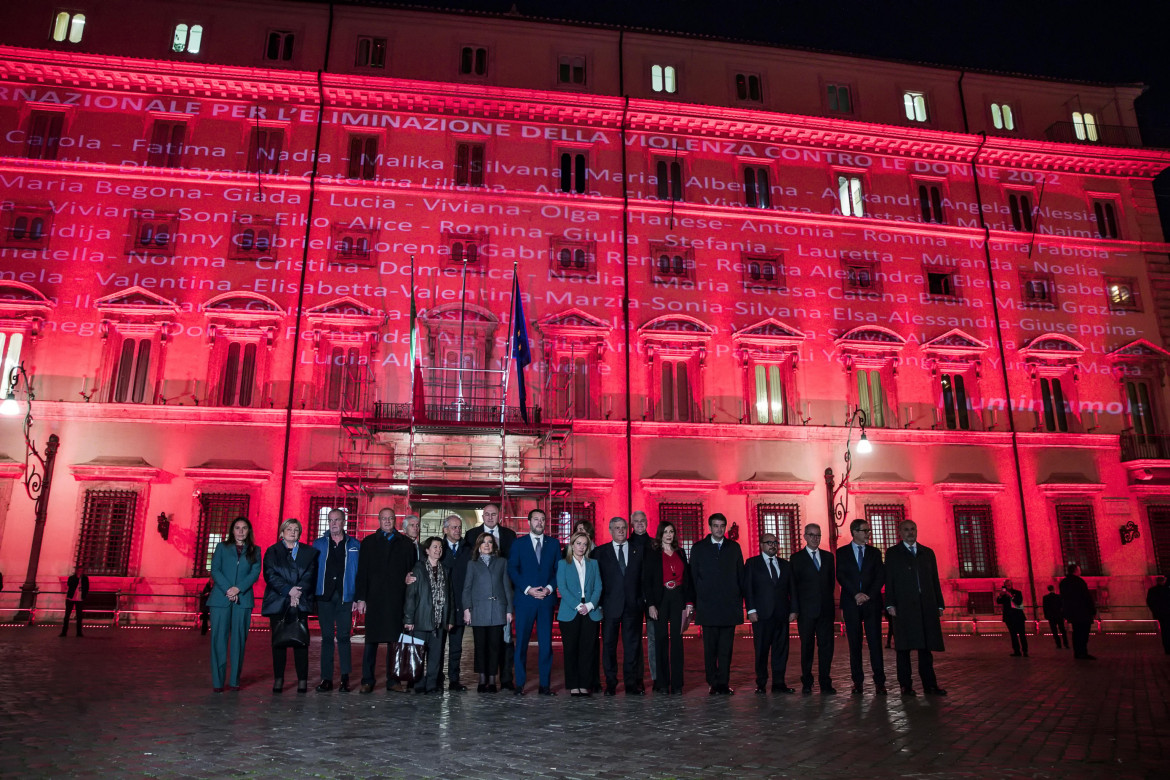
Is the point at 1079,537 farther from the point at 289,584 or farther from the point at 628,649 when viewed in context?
the point at 289,584

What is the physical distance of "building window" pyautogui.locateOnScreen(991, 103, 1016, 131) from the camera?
27766mm

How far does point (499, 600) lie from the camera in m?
9.52

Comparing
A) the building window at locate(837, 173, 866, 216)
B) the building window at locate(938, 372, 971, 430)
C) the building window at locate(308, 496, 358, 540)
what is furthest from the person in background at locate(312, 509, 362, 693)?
the building window at locate(837, 173, 866, 216)

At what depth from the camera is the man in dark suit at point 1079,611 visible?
1425cm

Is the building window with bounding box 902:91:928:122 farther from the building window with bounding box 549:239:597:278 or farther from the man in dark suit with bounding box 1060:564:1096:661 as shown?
the man in dark suit with bounding box 1060:564:1096:661

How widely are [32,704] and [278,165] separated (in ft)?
61.5

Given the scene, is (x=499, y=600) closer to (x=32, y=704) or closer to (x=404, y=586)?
(x=404, y=586)

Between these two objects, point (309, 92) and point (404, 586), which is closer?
point (404, 586)

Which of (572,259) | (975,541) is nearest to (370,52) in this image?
(572,259)

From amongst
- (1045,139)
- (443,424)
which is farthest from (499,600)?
(1045,139)

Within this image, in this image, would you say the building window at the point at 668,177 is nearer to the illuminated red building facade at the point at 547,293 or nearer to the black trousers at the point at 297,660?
the illuminated red building facade at the point at 547,293

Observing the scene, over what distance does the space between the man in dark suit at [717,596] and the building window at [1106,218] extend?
24517 mm

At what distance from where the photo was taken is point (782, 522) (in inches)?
896

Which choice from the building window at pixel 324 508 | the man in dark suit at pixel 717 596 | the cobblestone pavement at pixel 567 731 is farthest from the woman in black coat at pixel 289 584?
the building window at pixel 324 508
